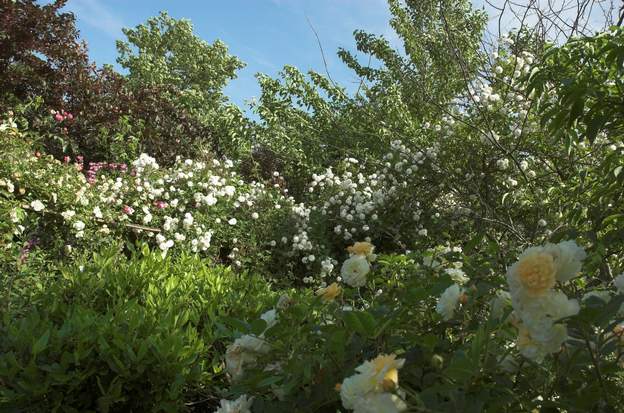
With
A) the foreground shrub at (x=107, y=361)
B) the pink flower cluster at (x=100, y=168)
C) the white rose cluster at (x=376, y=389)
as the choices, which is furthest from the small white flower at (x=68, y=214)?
the white rose cluster at (x=376, y=389)

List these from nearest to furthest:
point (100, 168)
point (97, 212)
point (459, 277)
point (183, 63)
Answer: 1. point (459, 277)
2. point (97, 212)
3. point (100, 168)
4. point (183, 63)

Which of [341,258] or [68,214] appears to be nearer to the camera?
[68,214]

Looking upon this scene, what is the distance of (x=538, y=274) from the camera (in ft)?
3.33

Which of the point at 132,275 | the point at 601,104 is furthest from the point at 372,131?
the point at 601,104

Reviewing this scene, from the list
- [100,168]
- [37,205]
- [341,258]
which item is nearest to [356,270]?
[37,205]

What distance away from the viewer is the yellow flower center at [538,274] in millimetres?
1012

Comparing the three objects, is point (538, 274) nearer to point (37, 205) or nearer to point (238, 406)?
point (238, 406)

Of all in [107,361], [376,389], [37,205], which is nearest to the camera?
[376,389]

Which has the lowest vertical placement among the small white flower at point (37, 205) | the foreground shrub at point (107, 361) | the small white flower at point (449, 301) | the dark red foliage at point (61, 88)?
the foreground shrub at point (107, 361)

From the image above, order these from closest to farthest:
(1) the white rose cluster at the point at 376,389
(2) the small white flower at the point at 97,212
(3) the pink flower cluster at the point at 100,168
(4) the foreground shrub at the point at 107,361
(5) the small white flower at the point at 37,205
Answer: (1) the white rose cluster at the point at 376,389
(4) the foreground shrub at the point at 107,361
(5) the small white flower at the point at 37,205
(2) the small white flower at the point at 97,212
(3) the pink flower cluster at the point at 100,168

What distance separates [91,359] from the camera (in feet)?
7.00

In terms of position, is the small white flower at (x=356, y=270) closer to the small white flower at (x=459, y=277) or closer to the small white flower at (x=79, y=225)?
the small white flower at (x=459, y=277)

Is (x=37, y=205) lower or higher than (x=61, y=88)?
lower

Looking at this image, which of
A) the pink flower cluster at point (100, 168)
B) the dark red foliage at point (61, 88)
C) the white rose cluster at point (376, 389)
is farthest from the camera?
the dark red foliage at point (61, 88)
